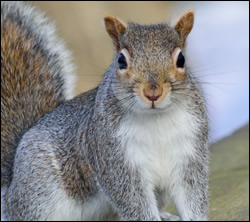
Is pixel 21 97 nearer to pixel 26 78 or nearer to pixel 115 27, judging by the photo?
pixel 26 78

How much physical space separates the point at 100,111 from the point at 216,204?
0.88 m

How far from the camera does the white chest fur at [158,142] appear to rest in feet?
8.38

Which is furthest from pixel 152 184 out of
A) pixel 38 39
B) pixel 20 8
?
pixel 20 8

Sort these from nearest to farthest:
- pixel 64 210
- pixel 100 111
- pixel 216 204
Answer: pixel 100 111 → pixel 64 210 → pixel 216 204

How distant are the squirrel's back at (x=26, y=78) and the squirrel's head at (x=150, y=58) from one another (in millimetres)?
772

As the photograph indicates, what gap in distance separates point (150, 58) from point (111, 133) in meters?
0.41

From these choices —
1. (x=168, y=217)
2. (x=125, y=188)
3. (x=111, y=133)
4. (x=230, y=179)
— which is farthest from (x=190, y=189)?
(x=230, y=179)

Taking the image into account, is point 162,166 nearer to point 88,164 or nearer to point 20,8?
point 88,164

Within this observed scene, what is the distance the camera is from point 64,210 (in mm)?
2994

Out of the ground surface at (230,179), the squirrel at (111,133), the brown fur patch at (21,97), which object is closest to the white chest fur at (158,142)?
the squirrel at (111,133)

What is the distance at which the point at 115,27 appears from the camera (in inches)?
104

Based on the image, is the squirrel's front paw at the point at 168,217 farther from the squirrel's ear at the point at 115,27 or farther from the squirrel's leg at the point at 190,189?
the squirrel's ear at the point at 115,27

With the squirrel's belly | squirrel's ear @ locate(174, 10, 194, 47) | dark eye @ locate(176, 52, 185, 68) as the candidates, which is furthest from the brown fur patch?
dark eye @ locate(176, 52, 185, 68)

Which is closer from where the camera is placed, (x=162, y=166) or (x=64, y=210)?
(x=162, y=166)
